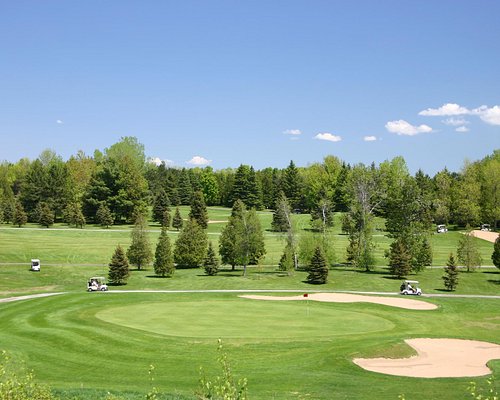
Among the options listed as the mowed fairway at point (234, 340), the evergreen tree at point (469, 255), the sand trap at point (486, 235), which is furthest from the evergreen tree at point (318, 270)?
the sand trap at point (486, 235)

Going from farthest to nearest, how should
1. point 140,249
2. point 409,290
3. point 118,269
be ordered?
point 140,249 → point 118,269 → point 409,290

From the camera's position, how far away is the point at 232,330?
1293 inches

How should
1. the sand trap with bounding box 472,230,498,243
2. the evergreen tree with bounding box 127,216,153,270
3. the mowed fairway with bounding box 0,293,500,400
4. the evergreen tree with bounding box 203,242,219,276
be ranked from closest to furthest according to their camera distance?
the mowed fairway with bounding box 0,293,500,400
the evergreen tree with bounding box 203,242,219,276
the evergreen tree with bounding box 127,216,153,270
the sand trap with bounding box 472,230,498,243

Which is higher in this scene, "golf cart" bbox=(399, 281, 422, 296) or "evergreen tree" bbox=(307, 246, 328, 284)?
"evergreen tree" bbox=(307, 246, 328, 284)

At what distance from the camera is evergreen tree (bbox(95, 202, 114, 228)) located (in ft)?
355

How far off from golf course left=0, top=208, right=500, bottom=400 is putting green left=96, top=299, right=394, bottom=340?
0.28ft

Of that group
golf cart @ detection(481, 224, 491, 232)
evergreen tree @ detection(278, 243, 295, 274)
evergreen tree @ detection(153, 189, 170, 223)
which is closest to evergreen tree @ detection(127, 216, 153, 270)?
evergreen tree @ detection(278, 243, 295, 274)

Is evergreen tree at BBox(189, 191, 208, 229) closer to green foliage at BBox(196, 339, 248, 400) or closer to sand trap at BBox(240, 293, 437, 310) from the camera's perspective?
sand trap at BBox(240, 293, 437, 310)

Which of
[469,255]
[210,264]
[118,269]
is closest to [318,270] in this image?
[210,264]

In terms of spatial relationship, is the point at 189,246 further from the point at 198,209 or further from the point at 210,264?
the point at 198,209

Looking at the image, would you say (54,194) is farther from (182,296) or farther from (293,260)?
(182,296)

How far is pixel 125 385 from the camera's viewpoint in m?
22.5

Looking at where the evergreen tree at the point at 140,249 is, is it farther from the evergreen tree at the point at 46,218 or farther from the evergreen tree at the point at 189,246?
the evergreen tree at the point at 46,218

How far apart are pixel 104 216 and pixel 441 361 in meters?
91.1
